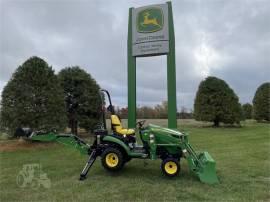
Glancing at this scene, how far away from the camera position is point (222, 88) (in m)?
24.3

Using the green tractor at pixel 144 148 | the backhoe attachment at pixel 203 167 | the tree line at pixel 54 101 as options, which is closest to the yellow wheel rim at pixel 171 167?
the green tractor at pixel 144 148

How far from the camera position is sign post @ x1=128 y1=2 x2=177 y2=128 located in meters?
9.55

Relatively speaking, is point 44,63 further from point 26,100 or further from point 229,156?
point 229,156

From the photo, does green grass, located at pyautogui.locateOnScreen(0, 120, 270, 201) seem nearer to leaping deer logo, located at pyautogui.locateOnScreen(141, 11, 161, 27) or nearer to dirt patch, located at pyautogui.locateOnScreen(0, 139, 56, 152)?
dirt patch, located at pyautogui.locateOnScreen(0, 139, 56, 152)

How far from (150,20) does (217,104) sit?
15.9 metres

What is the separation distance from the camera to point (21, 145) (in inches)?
404

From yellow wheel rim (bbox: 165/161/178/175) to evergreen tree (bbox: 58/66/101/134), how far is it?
8.57 m

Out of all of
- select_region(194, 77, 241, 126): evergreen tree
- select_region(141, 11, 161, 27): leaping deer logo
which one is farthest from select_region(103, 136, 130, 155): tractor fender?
select_region(194, 77, 241, 126): evergreen tree

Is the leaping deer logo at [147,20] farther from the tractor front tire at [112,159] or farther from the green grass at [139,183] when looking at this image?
the tractor front tire at [112,159]

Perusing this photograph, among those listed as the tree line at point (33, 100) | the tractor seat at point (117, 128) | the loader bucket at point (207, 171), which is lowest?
the loader bucket at point (207, 171)

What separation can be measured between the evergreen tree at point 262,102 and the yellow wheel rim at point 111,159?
Answer: 25.9m

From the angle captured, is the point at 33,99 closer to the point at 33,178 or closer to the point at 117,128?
the point at 33,178

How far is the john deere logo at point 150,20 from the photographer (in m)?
9.64

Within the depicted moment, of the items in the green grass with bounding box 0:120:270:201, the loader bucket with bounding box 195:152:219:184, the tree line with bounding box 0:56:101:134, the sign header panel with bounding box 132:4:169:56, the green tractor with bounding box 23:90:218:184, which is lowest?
the green grass with bounding box 0:120:270:201
